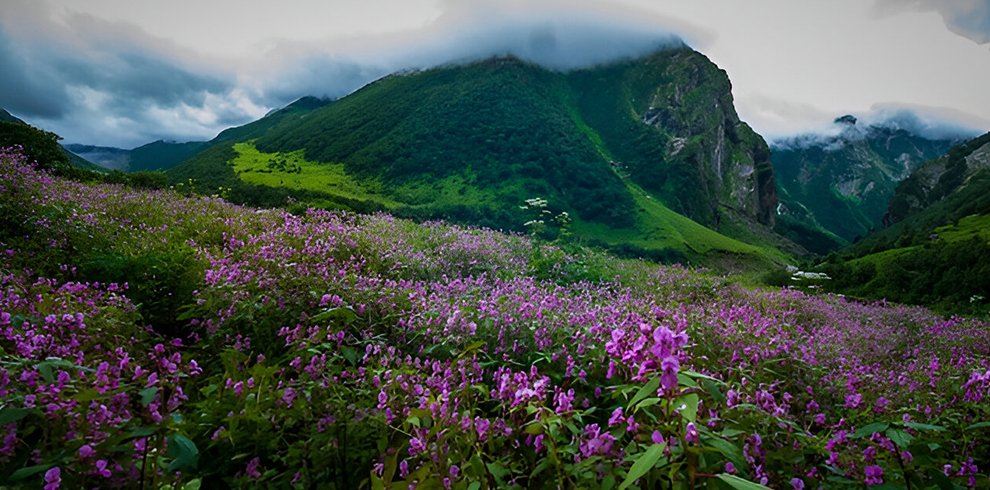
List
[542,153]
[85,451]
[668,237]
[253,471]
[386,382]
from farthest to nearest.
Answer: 1. [542,153]
2. [668,237]
3. [386,382]
4. [253,471]
5. [85,451]

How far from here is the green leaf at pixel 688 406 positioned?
1.53 m

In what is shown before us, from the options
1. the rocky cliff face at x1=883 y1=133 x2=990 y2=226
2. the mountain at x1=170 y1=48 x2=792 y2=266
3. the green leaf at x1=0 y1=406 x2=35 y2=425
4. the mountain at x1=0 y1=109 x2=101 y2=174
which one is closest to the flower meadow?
the green leaf at x1=0 y1=406 x2=35 y2=425

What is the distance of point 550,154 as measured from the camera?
98.5 metres

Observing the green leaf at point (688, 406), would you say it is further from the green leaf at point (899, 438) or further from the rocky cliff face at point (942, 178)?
the rocky cliff face at point (942, 178)

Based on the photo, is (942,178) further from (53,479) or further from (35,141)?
(35,141)

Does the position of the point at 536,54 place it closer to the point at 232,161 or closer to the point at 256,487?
the point at 232,161

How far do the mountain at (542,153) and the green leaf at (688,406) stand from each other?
59.2 metres

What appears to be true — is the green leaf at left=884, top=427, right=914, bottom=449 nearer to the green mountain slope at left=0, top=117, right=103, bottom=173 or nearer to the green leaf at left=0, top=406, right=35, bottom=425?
the green leaf at left=0, top=406, right=35, bottom=425

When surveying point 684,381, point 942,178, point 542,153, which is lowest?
point 684,381

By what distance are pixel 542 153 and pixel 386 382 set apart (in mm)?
97815

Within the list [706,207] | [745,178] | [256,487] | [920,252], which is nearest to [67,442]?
[256,487]

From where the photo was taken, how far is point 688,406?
1.59 m

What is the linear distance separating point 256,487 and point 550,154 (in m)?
99.2

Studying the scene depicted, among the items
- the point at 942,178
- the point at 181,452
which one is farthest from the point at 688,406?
the point at 942,178
